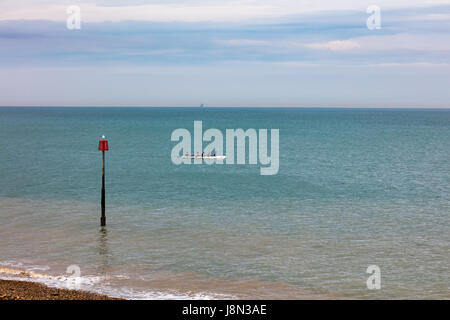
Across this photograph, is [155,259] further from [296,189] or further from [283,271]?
[296,189]

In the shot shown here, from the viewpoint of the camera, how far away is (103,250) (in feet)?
90.2

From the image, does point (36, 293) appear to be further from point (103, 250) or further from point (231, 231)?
point (231, 231)

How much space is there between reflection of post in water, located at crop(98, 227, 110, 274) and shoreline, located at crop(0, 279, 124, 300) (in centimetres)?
352

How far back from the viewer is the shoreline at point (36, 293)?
62.1ft

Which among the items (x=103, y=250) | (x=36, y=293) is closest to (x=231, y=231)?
(x=103, y=250)

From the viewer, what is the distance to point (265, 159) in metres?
77.3

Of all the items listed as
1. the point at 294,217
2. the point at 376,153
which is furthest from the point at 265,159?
the point at 294,217

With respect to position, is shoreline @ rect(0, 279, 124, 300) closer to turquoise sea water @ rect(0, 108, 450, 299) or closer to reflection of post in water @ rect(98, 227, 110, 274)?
turquoise sea water @ rect(0, 108, 450, 299)

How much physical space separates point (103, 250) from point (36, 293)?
7.87 m

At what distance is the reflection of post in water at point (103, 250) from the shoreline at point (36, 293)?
3523mm

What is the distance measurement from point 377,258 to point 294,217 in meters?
9.70

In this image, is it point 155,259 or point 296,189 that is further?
point 296,189

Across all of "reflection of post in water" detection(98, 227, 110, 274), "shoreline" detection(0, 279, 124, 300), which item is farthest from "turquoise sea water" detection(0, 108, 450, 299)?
"shoreline" detection(0, 279, 124, 300)

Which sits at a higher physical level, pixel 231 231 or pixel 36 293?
pixel 231 231
